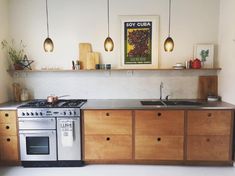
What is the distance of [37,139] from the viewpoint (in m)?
3.06

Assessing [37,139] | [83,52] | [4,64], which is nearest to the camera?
[37,139]

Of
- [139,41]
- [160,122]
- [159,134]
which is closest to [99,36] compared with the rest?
[139,41]

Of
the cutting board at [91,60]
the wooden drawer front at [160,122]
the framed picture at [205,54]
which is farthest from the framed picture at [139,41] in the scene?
the wooden drawer front at [160,122]

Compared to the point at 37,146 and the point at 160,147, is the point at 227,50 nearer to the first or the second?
the point at 160,147

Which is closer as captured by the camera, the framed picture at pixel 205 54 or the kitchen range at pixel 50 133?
the kitchen range at pixel 50 133

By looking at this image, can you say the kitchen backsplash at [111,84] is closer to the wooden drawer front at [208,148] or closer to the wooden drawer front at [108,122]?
the wooden drawer front at [108,122]

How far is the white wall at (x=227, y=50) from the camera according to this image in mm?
3081

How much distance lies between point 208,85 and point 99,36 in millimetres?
2144

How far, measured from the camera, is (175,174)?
9.32 ft

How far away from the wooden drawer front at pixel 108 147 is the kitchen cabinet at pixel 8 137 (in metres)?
1.10

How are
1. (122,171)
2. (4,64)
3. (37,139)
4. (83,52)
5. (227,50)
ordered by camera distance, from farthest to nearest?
1. (83,52)
2. (4,64)
3. (227,50)
4. (37,139)
5. (122,171)

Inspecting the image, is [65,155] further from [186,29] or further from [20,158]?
[186,29]

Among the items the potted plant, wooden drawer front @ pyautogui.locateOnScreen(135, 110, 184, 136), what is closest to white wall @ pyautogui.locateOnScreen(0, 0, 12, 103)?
the potted plant

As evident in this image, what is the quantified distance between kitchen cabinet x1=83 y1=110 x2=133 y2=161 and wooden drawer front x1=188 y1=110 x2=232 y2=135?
93 centimetres
